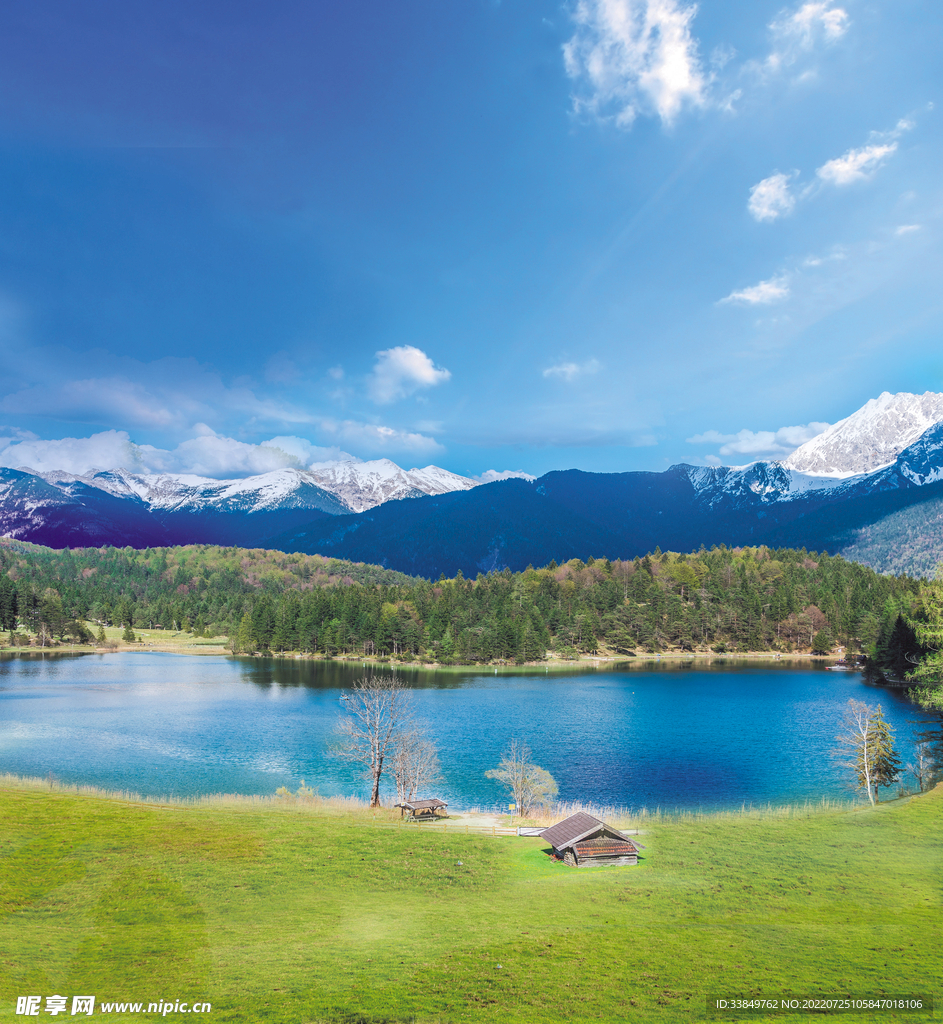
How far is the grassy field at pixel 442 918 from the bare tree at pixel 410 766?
37.4 feet

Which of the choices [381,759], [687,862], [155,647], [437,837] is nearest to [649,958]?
[687,862]

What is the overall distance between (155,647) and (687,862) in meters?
182

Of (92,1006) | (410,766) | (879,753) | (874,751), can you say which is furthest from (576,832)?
(879,753)

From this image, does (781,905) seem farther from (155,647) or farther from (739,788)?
(155,647)

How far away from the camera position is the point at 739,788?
49.7 meters

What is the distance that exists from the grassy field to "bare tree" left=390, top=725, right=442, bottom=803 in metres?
11.4

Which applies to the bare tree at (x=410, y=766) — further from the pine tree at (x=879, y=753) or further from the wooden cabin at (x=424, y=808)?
the pine tree at (x=879, y=753)

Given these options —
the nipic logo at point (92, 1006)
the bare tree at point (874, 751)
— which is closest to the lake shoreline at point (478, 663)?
the bare tree at point (874, 751)

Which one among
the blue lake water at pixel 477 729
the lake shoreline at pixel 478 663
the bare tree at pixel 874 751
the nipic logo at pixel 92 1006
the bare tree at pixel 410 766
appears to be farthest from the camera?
the lake shoreline at pixel 478 663

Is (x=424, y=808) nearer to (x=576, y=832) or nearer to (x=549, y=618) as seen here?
(x=576, y=832)

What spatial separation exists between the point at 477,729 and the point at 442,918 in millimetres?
53629

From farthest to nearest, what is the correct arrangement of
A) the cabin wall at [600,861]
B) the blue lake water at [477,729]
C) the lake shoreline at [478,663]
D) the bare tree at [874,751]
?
the lake shoreline at [478,663]
the blue lake water at [477,729]
the bare tree at [874,751]
the cabin wall at [600,861]

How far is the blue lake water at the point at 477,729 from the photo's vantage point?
50812 mm

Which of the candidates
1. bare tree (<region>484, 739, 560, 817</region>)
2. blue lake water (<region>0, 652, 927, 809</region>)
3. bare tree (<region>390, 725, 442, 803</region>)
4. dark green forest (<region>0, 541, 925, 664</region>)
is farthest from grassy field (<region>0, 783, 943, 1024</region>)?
dark green forest (<region>0, 541, 925, 664</region>)
